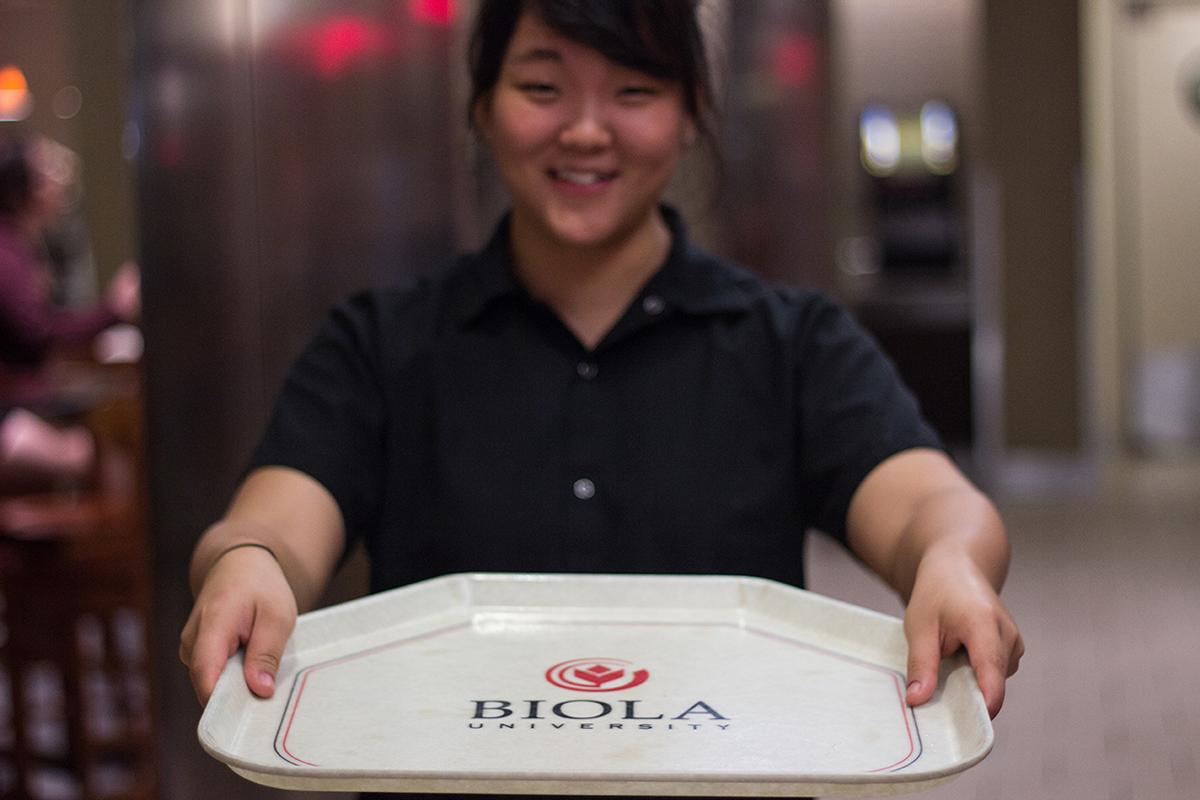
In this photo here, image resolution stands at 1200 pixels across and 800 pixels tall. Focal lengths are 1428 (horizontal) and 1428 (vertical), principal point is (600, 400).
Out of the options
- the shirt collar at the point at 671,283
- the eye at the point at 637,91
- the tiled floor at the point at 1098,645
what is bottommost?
the tiled floor at the point at 1098,645

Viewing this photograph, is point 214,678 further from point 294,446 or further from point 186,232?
point 186,232

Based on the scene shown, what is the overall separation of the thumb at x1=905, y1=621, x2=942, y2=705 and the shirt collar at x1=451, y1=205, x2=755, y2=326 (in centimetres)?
55

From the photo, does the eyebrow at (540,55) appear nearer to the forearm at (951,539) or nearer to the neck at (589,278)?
the neck at (589,278)

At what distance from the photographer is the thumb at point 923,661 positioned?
3.56 feet

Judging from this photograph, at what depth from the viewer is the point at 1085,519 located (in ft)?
20.9

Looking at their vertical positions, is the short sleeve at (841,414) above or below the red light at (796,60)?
below

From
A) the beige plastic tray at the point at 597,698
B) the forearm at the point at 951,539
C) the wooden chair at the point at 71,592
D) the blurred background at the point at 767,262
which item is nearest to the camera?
the beige plastic tray at the point at 597,698

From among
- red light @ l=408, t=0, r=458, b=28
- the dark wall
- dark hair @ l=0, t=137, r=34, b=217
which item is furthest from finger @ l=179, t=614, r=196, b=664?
the dark wall

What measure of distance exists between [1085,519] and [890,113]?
2034mm

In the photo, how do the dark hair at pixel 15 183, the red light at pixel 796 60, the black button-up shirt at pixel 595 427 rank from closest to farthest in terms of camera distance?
the black button-up shirt at pixel 595 427, the dark hair at pixel 15 183, the red light at pixel 796 60

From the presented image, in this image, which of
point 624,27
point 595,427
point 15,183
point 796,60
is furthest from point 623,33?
point 796,60

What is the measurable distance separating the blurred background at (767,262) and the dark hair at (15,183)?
512mm

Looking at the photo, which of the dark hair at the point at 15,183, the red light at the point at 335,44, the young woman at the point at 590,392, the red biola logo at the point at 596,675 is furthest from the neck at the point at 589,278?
the dark hair at the point at 15,183

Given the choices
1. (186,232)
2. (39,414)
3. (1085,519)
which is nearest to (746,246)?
(1085,519)
